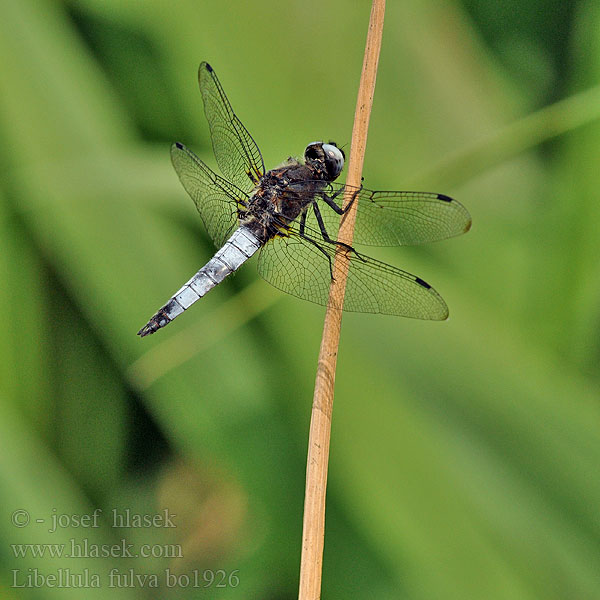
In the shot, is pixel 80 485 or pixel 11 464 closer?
pixel 11 464

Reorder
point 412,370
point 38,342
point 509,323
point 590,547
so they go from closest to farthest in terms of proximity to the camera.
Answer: point 590,547
point 412,370
point 509,323
point 38,342

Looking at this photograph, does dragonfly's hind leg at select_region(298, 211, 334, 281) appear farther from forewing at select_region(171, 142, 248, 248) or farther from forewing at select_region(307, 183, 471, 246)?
forewing at select_region(171, 142, 248, 248)

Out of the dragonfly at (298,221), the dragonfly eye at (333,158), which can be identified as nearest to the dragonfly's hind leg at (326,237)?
the dragonfly at (298,221)

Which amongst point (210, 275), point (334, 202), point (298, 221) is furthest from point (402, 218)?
point (210, 275)

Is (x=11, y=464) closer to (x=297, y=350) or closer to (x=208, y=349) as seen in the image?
(x=208, y=349)

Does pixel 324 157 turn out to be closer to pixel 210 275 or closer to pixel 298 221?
pixel 298 221

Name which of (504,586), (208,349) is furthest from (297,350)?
(504,586)
